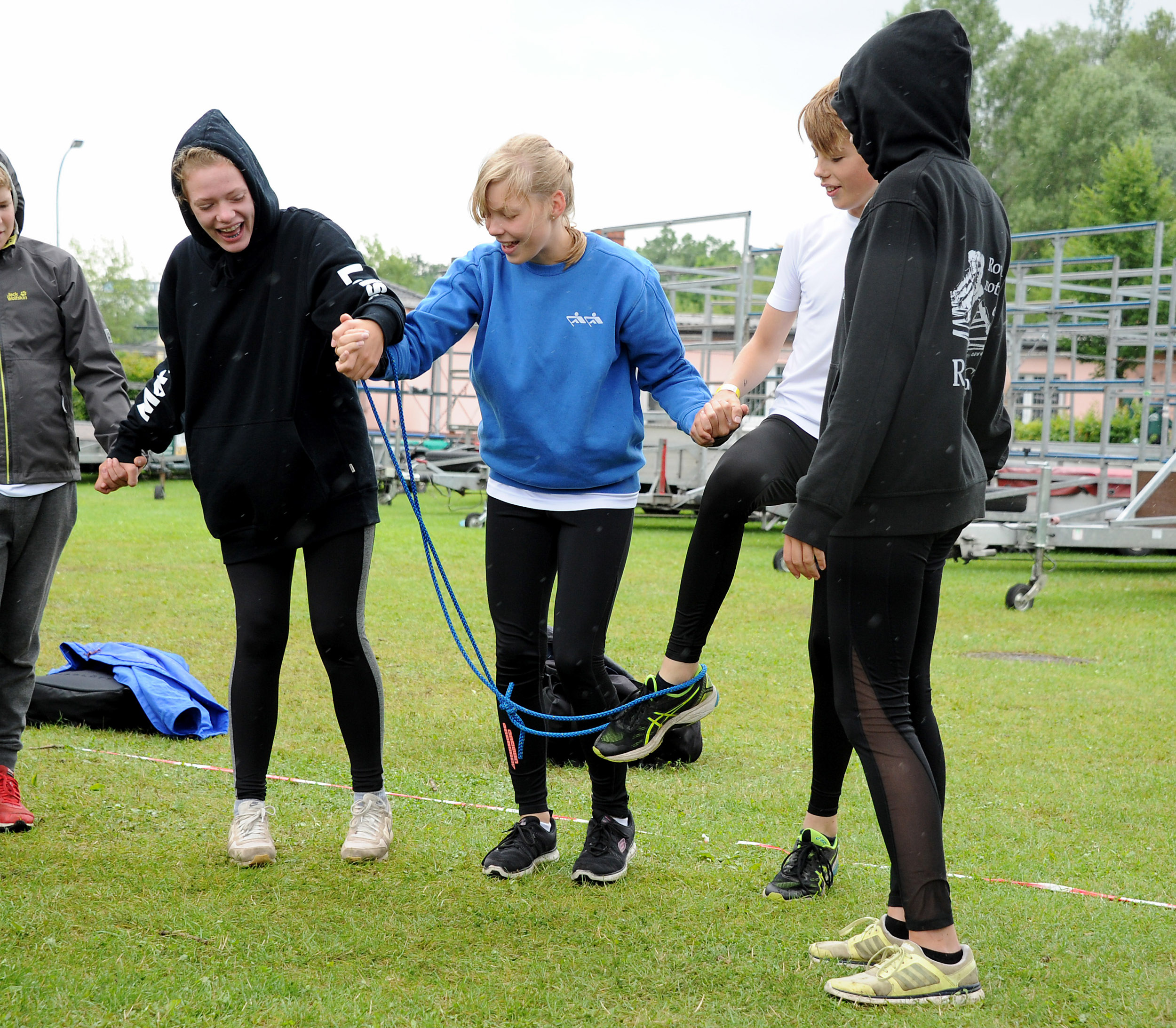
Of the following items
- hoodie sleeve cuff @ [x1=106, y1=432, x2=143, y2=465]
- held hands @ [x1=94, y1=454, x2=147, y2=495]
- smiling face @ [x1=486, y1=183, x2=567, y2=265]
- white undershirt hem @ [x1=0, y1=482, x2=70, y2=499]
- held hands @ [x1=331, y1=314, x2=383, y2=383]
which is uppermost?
smiling face @ [x1=486, y1=183, x2=567, y2=265]

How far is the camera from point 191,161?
3092 millimetres

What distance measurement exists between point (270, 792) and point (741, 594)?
662 cm

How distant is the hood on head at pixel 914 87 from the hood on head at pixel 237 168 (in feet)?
5.31

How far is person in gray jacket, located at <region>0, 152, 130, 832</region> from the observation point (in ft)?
11.8

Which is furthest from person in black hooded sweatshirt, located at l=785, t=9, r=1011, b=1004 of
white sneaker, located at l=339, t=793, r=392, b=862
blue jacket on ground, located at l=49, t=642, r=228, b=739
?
blue jacket on ground, located at l=49, t=642, r=228, b=739

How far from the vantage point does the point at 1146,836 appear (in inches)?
150

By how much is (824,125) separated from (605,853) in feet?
6.57

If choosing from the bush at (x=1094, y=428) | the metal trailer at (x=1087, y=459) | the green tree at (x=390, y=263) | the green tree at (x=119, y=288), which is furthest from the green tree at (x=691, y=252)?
the metal trailer at (x=1087, y=459)

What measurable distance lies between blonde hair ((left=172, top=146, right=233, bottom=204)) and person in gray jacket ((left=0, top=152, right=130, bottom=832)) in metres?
0.77

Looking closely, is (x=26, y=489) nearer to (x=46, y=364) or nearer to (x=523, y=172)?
(x=46, y=364)

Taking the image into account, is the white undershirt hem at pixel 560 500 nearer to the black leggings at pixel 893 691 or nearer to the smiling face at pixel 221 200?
the black leggings at pixel 893 691

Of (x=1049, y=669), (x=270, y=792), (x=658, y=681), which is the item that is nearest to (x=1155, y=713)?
(x=1049, y=669)

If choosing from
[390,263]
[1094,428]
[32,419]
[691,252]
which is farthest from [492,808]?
[691,252]

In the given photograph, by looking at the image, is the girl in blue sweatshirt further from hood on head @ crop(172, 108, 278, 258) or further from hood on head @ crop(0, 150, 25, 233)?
hood on head @ crop(0, 150, 25, 233)
